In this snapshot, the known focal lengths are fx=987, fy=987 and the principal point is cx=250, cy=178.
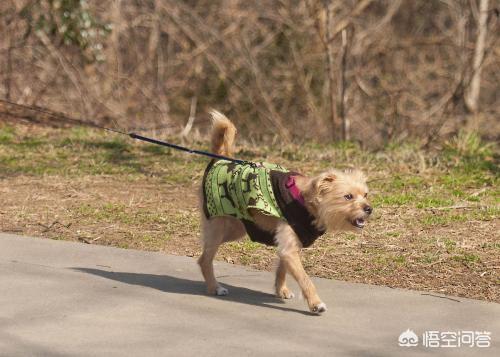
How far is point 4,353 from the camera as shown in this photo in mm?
4641

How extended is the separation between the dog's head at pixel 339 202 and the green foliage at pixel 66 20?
27.8ft

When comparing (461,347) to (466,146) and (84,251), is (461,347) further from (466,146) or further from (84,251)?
(466,146)

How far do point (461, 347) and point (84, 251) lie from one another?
3.01 meters

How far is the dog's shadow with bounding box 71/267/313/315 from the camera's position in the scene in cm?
593

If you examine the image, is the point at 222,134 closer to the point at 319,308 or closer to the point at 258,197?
the point at 258,197

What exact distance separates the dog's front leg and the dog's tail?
85cm

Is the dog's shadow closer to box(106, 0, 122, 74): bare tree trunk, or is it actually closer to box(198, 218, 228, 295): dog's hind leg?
box(198, 218, 228, 295): dog's hind leg

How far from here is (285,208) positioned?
5.80 metres

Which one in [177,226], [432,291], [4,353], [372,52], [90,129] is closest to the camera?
[4,353]

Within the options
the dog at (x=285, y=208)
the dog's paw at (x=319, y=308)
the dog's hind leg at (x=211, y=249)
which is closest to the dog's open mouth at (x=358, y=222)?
the dog at (x=285, y=208)

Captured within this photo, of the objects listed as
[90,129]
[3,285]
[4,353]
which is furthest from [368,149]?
[4,353]

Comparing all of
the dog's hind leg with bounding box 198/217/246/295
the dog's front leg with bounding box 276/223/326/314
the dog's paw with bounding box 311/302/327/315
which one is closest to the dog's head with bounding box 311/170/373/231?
the dog's front leg with bounding box 276/223/326/314

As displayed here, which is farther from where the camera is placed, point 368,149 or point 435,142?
point 435,142

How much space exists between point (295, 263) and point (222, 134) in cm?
110
